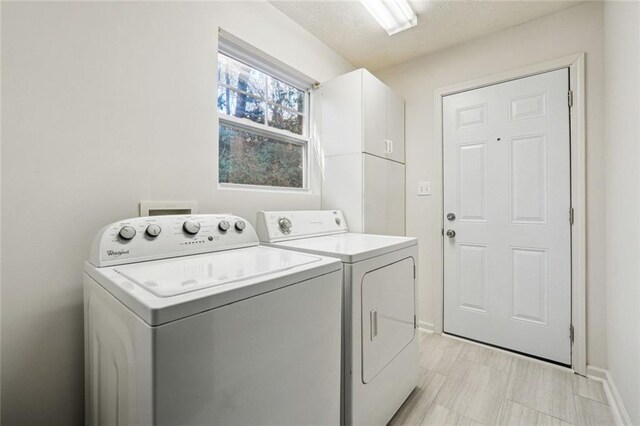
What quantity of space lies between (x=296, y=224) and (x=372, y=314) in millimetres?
725

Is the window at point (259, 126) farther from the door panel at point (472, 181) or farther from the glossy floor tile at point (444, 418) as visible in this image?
the glossy floor tile at point (444, 418)

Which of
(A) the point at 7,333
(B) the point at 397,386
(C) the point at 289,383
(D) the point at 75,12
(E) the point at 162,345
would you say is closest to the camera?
(E) the point at 162,345

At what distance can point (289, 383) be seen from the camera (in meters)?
0.88

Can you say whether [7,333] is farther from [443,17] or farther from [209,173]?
[443,17]

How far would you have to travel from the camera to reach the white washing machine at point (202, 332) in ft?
2.06

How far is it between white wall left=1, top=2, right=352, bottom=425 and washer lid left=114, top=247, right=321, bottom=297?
37 centimetres

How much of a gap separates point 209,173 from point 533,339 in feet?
8.22

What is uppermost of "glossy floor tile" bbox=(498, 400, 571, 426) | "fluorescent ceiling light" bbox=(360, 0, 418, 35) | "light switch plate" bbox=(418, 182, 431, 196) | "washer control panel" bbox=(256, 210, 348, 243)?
"fluorescent ceiling light" bbox=(360, 0, 418, 35)

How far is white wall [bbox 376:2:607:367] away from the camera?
1.82m

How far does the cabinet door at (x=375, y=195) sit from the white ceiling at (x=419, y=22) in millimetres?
976

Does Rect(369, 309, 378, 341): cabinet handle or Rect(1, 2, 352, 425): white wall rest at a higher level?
Rect(1, 2, 352, 425): white wall

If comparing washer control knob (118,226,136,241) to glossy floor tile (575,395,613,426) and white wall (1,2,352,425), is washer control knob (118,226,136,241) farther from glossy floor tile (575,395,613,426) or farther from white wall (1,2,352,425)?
glossy floor tile (575,395,613,426)

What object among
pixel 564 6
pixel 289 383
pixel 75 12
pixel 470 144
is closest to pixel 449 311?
pixel 470 144

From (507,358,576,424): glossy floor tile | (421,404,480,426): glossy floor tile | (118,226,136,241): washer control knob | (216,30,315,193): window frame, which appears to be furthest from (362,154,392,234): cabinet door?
(118,226,136,241): washer control knob
